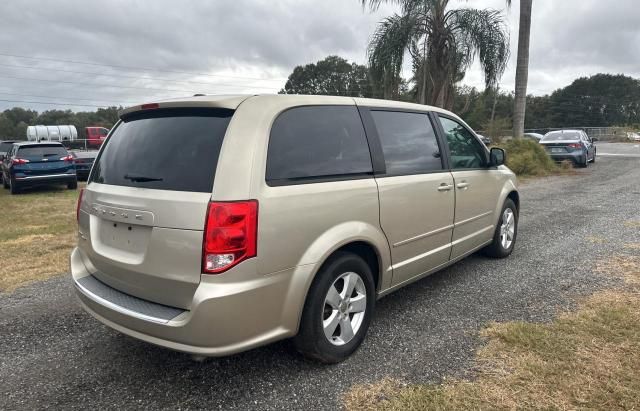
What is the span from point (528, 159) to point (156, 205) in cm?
1431

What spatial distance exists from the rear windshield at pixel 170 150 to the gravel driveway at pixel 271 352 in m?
1.20

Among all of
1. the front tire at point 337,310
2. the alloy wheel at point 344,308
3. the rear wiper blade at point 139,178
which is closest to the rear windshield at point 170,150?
the rear wiper blade at point 139,178

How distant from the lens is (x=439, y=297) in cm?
399

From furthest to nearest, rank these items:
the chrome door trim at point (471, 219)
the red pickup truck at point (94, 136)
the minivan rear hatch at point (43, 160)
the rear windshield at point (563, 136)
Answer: the red pickup truck at point (94, 136) → the rear windshield at point (563, 136) → the minivan rear hatch at point (43, 160) → the chrome door trim at point (471, 219)

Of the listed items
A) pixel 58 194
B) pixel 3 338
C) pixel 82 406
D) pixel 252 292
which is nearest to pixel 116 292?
pixel 82 406

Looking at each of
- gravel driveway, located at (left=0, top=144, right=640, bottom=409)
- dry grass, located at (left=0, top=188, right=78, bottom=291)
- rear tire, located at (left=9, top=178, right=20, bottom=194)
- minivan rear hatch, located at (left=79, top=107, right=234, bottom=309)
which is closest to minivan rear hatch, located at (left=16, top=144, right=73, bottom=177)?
rear tire, located at (left=9, top=178, right=20, bottom=194)

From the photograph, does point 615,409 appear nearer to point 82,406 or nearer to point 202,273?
point 202,273

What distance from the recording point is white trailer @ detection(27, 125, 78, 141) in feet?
125

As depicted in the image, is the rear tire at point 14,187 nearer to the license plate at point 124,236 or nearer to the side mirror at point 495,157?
the license plate at point 124,236

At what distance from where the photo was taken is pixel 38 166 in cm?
1254

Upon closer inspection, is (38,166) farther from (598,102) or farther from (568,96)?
(598,102)

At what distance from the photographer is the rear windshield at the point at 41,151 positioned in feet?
41.0

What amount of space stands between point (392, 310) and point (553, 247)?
2.99 metres

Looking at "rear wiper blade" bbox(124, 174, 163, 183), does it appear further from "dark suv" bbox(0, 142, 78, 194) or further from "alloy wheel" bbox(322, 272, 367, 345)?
"dark suv" bbox(0, 142, 78, 194)
